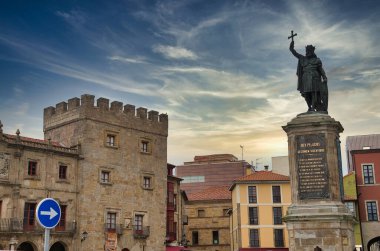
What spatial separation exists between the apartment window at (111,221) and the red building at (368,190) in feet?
68.7

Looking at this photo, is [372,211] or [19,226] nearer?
[19,226]

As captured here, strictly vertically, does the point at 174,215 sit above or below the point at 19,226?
above

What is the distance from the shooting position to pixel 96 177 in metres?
44.9

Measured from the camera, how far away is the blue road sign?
29.8 ft

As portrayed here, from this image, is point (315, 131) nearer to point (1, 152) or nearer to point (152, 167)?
point (1, 152)

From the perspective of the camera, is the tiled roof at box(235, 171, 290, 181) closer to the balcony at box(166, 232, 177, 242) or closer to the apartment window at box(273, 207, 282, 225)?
the apartment window at box(273, 207, 282, 225)

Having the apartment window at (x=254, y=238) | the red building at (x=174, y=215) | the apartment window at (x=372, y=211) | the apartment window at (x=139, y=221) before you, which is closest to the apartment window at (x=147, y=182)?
the apartment window at (x=139, y=221)

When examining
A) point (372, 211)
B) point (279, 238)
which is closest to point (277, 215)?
point (279, 238)

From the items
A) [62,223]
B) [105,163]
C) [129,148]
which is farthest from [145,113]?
[62,223]

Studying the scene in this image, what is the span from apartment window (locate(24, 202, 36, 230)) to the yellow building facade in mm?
25721

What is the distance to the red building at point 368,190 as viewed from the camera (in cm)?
4484

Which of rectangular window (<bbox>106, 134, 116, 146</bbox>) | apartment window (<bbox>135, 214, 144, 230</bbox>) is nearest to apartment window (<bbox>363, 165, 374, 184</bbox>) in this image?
apartment window (<bbox>135, 214, 144, 230</bbox>)

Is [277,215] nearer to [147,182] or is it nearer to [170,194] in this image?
[170,194]

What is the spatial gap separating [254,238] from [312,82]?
3815 centimetres
